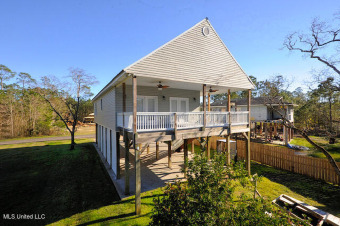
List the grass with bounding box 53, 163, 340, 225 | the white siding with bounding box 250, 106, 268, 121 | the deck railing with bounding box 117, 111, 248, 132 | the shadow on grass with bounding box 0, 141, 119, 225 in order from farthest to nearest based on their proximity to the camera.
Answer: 1. the white siding with bounding box 250, 106, 268, 121
2. the deck railing with bounding box 117, 111, 248, 132
3. the shadow on grass with bounding box 0, 141, 119, 225
4. the grass with bounding box 53, 163, 340, 225

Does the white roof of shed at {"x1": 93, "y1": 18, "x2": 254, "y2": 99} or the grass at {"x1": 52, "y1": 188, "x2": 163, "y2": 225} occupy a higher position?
the white roof of shed at {"x1": 93, "y1": 18, "x2": 254, "y2": 99}

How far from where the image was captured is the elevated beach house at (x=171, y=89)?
7480 millimetres

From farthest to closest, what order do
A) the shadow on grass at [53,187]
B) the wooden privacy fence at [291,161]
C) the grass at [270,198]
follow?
the wooden privacy fence at [291,161] → the shadow on grass at [53,187] → the grass at [270,198]

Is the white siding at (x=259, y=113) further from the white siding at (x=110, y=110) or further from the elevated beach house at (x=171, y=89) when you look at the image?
the white siding at (x=110, y=110)

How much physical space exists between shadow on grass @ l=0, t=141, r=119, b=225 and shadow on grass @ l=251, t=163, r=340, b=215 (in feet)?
34.1

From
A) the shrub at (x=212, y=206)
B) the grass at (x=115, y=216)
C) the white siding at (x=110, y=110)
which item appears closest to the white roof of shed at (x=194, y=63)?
the white siding at (x=110, y=110)

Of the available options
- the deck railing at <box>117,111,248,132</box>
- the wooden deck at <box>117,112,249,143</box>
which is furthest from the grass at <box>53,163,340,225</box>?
the deck railing at <box>117,111,248,132</box>

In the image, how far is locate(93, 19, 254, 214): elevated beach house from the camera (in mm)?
7480

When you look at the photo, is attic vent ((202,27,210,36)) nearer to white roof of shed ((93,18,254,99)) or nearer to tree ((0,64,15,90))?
white roof of shed ((93,18,254,99))

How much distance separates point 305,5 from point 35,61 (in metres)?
34.3

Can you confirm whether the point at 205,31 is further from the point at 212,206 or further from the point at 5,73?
the point at 5,73

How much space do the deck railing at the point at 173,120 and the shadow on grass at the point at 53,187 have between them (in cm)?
396

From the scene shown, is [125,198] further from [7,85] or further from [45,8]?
[7,85]

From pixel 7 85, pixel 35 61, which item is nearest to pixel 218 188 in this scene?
pixel 35 61
